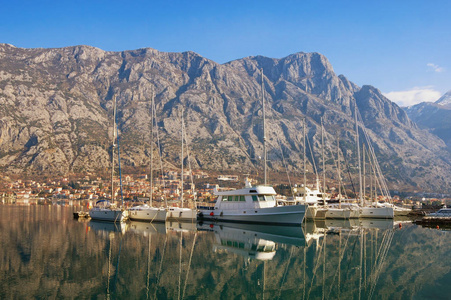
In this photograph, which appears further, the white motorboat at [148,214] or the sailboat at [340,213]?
the sailboat at [340,213]

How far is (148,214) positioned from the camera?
42719mm

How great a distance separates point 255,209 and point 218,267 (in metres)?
21.4

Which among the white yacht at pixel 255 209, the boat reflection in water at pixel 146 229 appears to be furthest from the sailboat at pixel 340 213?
the boat reflection in water at pixel 146 229

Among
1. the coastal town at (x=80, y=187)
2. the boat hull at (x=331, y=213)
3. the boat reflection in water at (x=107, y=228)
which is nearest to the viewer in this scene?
the boat reflection in water at (x=107, y=228)

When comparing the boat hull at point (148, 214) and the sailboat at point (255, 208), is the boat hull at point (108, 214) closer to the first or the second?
the boat hull at point (148, 214)

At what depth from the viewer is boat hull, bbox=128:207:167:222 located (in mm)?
41881

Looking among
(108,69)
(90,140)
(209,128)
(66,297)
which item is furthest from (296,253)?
(108,69)

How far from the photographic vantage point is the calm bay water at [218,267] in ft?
45.2

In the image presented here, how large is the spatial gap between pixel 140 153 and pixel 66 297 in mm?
122276

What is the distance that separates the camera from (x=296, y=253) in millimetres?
22312

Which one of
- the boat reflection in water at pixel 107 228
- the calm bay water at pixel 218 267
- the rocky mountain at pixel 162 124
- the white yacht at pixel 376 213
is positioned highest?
the rocky mountain at pixel 162 124

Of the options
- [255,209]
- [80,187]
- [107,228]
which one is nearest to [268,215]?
[255,209]

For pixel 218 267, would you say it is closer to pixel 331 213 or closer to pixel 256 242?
pixel 256 242

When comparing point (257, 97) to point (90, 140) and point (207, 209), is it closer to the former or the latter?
point (90, 140)
